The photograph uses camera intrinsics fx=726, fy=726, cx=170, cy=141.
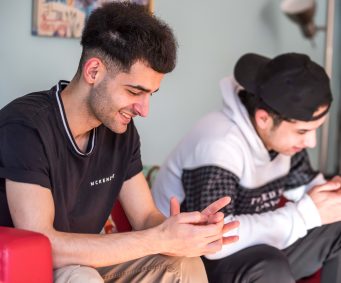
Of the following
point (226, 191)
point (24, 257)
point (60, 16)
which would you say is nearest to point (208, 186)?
point (226, 191)

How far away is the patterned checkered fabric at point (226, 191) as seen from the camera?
2105 mm

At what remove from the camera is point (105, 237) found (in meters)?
1.67

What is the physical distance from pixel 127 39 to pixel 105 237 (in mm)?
472

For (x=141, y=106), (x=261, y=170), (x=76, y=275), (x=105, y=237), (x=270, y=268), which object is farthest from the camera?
(x=261, y=170)

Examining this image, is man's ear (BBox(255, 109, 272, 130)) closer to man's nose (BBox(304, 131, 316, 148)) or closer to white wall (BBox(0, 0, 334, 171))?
man's nose (BBox(304, 131, 316, 148))

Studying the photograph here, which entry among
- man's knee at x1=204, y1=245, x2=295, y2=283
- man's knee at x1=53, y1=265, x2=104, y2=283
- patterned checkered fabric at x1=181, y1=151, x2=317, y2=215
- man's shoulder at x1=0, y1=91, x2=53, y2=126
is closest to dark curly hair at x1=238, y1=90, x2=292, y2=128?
patterned checkered fabric at x1=181, y1=151, x2=317, y2=215

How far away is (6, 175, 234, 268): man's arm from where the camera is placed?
160 centimetres

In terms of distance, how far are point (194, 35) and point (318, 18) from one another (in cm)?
92

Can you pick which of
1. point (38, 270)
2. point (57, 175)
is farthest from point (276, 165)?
point (38, 270)

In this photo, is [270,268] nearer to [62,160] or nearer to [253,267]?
[253,267]

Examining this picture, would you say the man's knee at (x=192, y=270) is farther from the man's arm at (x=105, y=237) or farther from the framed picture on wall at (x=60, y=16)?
the framed picture on wall at (x=60, y=16)

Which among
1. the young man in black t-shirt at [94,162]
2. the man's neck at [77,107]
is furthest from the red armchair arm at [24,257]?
the man's neck at [77,107]

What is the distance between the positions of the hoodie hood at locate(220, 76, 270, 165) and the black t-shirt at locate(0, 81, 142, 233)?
0.40 metres

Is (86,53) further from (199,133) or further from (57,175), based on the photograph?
(199,133)
